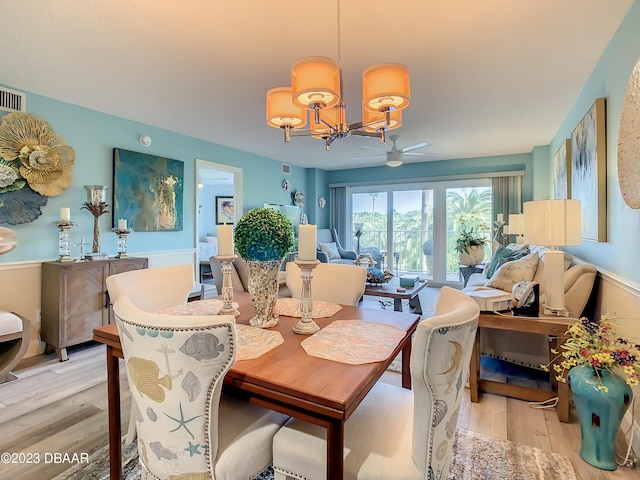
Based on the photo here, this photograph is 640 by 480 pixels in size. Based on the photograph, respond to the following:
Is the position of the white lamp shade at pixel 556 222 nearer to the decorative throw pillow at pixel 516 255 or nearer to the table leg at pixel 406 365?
the table leg at pixel 406 365

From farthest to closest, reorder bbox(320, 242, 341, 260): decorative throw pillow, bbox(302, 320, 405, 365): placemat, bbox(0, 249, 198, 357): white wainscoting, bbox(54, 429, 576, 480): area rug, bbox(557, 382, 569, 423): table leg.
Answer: bbox(320, 242, 341, 260): decorative throw pillow → bbox(0, 249, 198, 357): white wainscoting → bbox(557, 382, 569, 423): table leg → bbox(54, 429, 576, 480): area rug → bbox(302, 320, 405, 365): placemat

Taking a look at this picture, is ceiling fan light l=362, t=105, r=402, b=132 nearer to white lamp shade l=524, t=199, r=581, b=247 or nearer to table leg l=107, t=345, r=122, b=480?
→ white lamp shade l=524, t=199, r=581, b=247

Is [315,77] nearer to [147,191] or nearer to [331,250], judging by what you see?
[147,191]

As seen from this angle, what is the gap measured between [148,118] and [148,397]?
3.59 m

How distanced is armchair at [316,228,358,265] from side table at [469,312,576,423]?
3.76 metres

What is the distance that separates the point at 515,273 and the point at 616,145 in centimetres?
114

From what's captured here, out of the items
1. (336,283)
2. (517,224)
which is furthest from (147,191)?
(517,224)

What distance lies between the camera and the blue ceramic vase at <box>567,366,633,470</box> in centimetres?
158

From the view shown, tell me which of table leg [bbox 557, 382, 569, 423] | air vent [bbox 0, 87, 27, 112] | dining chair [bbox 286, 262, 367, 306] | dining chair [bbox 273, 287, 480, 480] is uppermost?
air vent [bbox 0, 87, 27, 112]

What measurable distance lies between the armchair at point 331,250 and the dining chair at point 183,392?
4.82 meters

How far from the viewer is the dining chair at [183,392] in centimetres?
90

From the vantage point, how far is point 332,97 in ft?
5.92

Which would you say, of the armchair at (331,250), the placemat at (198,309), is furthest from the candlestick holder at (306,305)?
the armchair at (331,250)

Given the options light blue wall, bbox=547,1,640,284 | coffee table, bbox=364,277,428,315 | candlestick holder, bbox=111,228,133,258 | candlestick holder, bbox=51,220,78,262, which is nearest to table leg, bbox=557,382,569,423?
light blue wall, bbox=547,1,640,284
